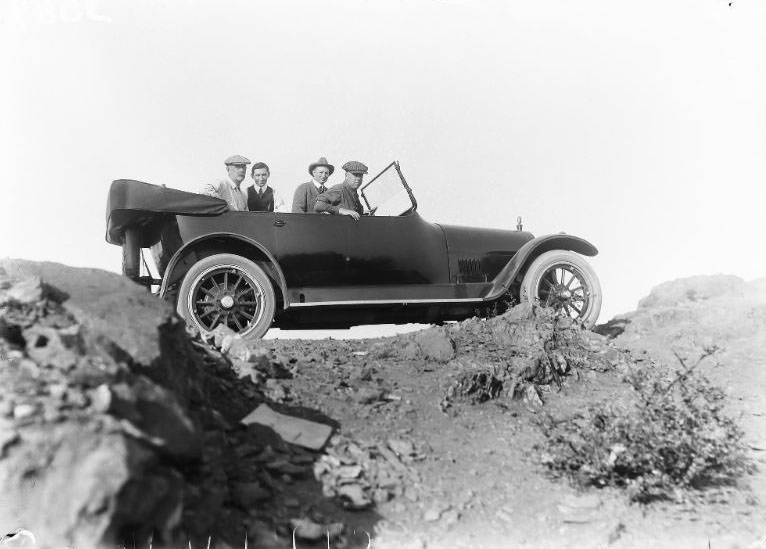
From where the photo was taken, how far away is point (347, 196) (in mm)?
7098

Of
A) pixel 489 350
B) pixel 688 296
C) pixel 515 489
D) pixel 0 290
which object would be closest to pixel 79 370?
pixel 0 290

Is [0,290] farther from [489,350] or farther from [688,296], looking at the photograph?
[688,296]

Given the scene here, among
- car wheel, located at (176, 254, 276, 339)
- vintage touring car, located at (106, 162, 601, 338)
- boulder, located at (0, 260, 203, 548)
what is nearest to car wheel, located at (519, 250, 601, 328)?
vintage touring car, located at (106, 162, 601, 338)

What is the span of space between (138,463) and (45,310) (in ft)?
3.97

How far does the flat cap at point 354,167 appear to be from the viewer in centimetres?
728

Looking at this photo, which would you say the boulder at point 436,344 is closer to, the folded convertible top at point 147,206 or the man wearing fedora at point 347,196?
the man wearing fedora at point 347,196

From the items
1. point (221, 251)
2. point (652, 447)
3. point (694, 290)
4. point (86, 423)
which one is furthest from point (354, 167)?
point (694, 290)

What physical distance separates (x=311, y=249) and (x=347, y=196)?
940 mm

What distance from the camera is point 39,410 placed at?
2570mm

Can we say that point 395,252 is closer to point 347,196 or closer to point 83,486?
point 347,196

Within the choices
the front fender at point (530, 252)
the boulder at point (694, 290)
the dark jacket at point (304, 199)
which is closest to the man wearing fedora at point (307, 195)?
the dark jacket at point (304, 199)

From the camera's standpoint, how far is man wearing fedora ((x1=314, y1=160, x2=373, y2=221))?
670cm

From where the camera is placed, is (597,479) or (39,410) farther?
(597,479)

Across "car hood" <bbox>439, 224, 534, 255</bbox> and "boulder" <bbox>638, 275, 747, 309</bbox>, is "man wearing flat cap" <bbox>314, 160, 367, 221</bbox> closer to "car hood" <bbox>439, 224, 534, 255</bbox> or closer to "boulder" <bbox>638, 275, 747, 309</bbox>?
"car hood" <bbox>439, 224, 534, 255</bbox>
